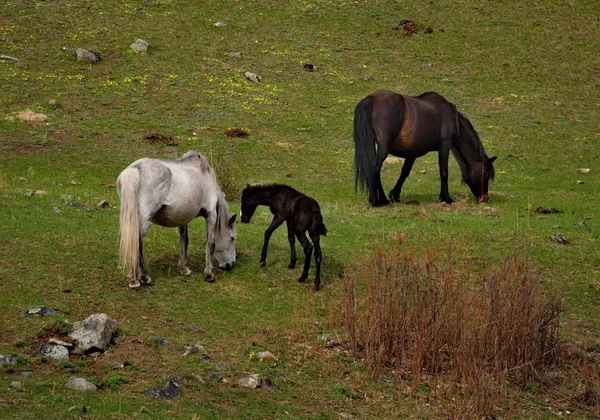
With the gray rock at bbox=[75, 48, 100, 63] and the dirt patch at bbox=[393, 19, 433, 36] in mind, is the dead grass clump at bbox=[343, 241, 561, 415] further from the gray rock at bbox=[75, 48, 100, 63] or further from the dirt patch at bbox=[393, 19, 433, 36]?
the dirt patch at bbox=[393, 19, 433, 36]

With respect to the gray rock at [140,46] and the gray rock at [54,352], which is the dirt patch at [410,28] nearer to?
the gray rock at [140,46]

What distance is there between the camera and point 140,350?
11.0m

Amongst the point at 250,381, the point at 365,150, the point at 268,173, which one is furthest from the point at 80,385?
the point at 268,173

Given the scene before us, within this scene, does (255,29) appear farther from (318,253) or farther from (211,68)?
(318,253)

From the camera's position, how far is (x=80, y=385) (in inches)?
381

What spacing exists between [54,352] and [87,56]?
71.4ft

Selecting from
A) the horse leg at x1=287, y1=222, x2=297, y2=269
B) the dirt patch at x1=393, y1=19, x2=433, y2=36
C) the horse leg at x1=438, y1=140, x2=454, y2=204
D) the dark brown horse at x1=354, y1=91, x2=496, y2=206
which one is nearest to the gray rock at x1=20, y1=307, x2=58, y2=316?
the horse leg at x1=287, y1=222, x2=297, y2=269

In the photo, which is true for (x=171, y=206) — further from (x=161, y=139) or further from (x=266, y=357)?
(x=161, y=139)

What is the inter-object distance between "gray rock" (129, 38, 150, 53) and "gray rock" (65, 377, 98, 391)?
23372 millimetres

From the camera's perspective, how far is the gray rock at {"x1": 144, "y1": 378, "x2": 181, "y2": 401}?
9.86m

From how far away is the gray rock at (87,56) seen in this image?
30.7 meters

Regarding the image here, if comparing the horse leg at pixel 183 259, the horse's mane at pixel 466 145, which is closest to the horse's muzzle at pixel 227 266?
the horse leg at pixel 183 259

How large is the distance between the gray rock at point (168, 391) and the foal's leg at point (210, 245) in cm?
377

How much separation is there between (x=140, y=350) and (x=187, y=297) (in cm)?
221
